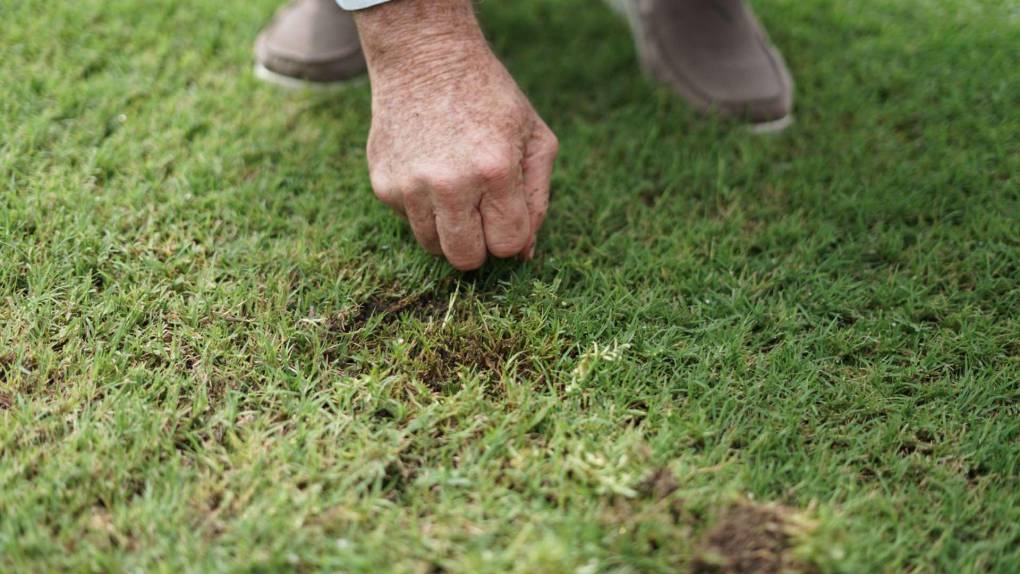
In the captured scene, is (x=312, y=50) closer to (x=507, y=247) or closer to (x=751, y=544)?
(x=507, y=247)

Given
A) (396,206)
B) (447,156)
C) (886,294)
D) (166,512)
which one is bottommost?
(886,294)

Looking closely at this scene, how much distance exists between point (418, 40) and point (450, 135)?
0.21 metres

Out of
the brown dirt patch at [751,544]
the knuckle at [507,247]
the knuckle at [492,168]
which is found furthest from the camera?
the knuckle at [507,247]

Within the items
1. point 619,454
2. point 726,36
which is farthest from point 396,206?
point 726,36

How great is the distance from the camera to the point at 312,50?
219cm

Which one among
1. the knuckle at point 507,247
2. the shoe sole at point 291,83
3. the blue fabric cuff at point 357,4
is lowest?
the knuckle at point 507,247

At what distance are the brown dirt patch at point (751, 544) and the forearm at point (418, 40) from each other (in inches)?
38.0

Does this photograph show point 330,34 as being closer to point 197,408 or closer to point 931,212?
point 197,408

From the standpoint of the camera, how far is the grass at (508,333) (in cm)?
125

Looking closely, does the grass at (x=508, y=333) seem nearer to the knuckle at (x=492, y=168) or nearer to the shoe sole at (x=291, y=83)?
the shoe sole at (x=291, y=83)

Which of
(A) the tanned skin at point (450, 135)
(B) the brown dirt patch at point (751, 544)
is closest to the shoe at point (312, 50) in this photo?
(A) the tanned skin at point (450, 135)

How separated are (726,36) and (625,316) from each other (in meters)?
1.10

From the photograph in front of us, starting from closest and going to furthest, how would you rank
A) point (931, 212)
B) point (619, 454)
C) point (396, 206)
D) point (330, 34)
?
point (619, 454), point (396, 206), point (931, 212), point (330, 34)

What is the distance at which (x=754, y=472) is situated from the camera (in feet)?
A: 4.39
